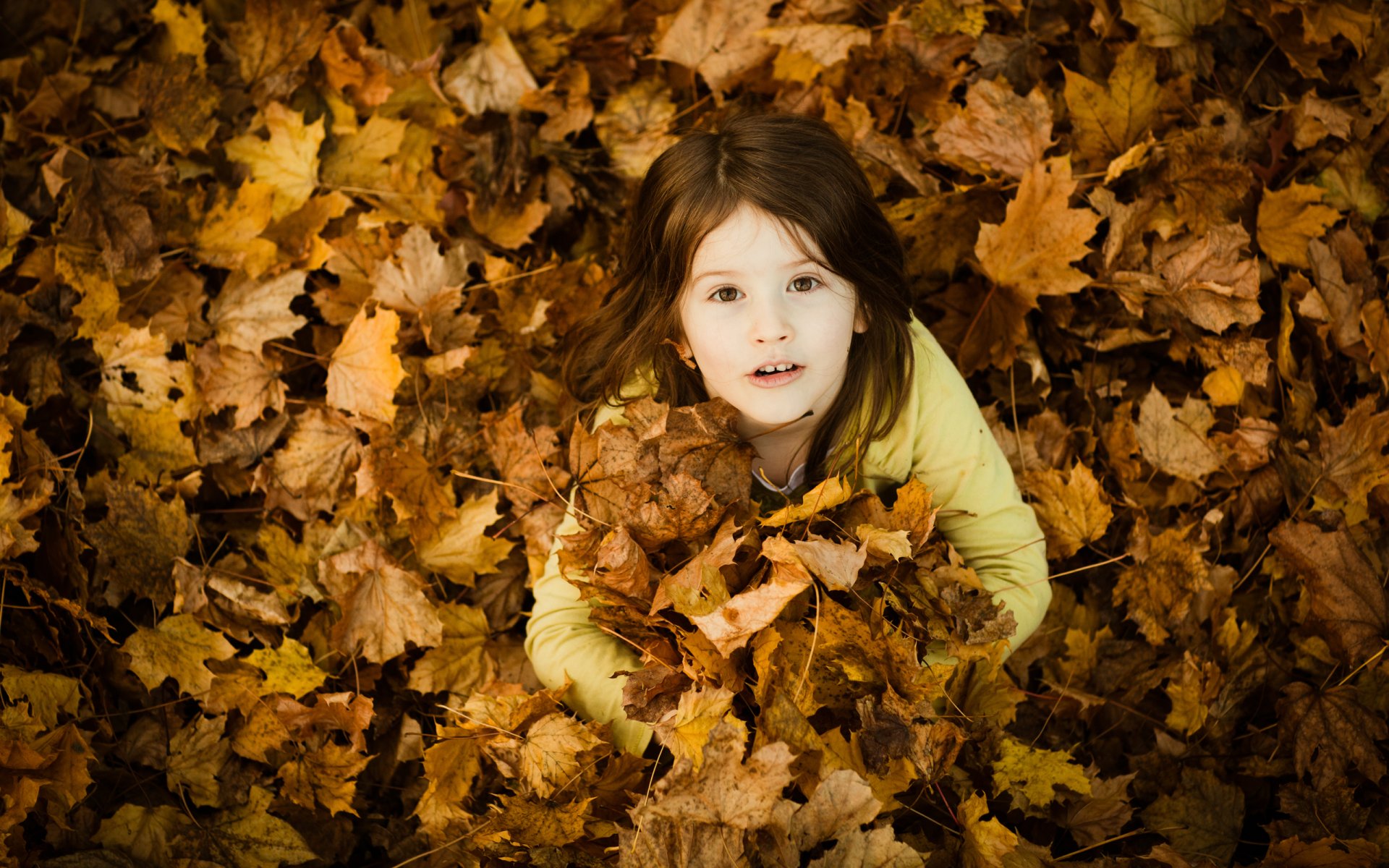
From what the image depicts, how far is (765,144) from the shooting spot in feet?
4.91

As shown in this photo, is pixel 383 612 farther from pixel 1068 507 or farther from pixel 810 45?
pixel 810 45

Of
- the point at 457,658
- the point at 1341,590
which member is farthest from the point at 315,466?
the point at 1341,590

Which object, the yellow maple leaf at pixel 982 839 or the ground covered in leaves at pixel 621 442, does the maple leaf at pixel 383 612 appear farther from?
the yellow maple leaf at pixel 982 839

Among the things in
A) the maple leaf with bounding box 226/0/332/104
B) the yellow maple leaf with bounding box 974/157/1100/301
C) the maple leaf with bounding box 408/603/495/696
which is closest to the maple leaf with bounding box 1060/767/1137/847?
the yellow maple leaf with bounding box 974/157/1100/301

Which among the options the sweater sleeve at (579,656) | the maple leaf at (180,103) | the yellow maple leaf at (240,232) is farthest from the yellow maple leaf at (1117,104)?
the maple leaf at (180,103)

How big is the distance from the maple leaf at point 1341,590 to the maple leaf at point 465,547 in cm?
150

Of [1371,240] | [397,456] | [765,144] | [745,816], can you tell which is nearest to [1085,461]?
[1371,240]

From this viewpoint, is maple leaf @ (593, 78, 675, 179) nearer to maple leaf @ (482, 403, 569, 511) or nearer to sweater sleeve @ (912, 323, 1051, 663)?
maple leaf @ (482, 403, 569, 511)

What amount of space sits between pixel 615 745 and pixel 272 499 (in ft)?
2.95

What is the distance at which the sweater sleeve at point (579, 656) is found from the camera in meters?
1.64

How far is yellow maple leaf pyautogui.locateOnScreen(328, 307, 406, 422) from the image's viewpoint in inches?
73.5

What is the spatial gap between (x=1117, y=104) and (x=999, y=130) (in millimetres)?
265

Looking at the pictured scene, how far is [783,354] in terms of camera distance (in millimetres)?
1438

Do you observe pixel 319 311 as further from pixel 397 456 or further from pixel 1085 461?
pixel 1085 461
